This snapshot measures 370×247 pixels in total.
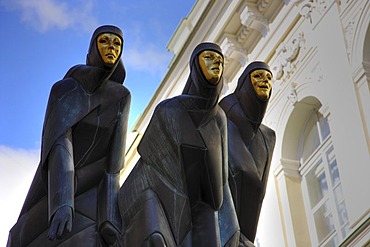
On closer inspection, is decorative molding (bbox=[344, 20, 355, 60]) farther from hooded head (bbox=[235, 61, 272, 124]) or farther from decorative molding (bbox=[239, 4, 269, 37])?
hooded head (bbox=[235, 61, 272, 124])

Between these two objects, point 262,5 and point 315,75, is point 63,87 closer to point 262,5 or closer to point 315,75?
point 315,75

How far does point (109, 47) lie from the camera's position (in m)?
6.43

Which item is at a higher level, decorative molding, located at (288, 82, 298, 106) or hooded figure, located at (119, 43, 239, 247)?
decorative molding, located at (288, 82, 298, 106)

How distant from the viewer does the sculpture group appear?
5789mm

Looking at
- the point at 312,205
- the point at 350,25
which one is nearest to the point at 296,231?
the point at 312,205

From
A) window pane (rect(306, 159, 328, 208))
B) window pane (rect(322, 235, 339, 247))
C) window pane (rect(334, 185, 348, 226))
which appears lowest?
window pane (rect(322, 235, 339, 247))

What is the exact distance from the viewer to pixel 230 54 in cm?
1583

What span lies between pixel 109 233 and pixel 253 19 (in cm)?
979

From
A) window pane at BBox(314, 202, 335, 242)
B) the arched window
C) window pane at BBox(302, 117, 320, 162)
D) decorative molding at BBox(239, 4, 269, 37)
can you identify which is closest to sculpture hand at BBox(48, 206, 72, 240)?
the arched window

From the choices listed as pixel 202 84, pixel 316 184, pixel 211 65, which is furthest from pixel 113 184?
pixel 316 184

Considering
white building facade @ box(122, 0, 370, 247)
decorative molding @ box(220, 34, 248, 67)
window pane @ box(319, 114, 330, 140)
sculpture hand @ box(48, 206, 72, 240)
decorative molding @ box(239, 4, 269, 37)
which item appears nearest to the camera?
sculpture hand @ box(48, 206, 72, 240)

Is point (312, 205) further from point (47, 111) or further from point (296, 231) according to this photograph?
point (47, 111)

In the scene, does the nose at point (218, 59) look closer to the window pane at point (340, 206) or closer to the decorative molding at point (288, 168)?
the window pane at point (340, 206)

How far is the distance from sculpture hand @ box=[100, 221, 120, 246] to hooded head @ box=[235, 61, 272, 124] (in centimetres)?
143
